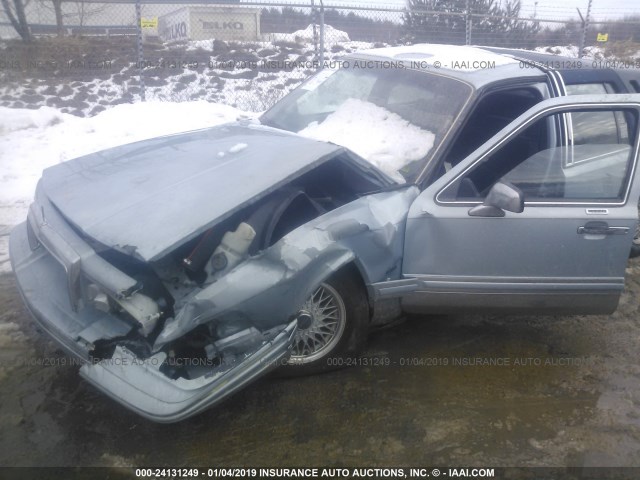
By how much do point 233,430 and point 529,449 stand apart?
1507 millimetres

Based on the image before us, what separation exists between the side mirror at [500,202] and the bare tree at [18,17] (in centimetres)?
1270

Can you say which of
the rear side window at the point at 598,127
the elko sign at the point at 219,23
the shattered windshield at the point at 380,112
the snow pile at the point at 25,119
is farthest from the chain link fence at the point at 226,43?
the rear side window at the point at 598,127

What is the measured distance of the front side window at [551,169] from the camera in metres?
3.12

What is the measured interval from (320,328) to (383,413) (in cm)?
59

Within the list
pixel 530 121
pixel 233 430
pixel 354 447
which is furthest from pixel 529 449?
pixel 530 121

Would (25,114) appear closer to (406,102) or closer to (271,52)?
(406,102)

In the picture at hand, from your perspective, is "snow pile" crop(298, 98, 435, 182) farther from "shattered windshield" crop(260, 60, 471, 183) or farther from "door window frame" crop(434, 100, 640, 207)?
"door window frame" crop(434, 100, 640, 207)

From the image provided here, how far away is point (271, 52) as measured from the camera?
15.6 meters

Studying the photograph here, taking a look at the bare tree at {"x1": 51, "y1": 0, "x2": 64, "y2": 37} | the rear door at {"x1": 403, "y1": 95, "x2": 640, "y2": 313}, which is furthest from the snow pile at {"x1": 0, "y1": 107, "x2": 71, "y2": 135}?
the rear door at {"x1": 403, "y1": 95, "x2": 640, "y2": 313}

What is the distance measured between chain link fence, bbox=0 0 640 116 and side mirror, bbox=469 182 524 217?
7075 mm

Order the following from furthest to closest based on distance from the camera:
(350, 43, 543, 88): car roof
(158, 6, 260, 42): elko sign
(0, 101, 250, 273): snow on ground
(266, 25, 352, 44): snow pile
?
1. (158, 6, 260, 42): elko sign
2. (266, 25, 352, 44): snow pile
3. (0, 101, 250, 273): snow on ground
4. (350, 43, 543, 88): car roof

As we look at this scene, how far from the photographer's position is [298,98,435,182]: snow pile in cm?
334

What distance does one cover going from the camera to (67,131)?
784 cm

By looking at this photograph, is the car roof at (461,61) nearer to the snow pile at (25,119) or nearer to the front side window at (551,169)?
the front side window at (551,169)
